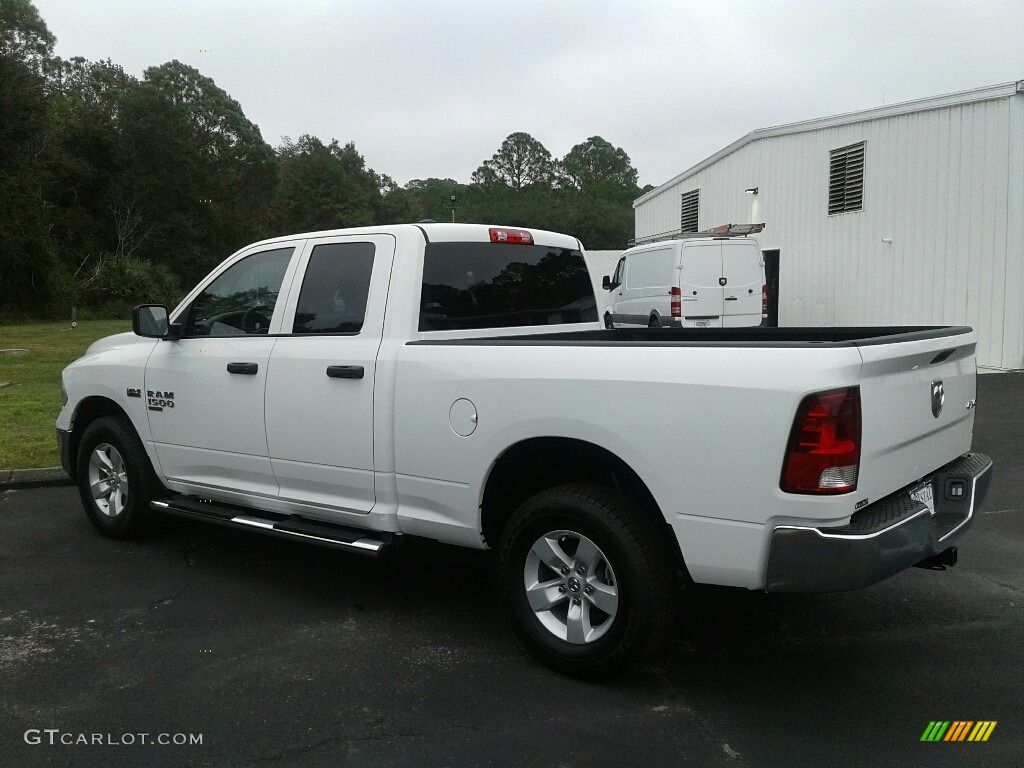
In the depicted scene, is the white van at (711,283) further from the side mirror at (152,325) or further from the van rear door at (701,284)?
the side mirror at (152,325)

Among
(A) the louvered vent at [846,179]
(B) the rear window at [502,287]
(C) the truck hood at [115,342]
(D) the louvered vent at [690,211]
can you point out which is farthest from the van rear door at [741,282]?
(C) the truck hood at [115,342]

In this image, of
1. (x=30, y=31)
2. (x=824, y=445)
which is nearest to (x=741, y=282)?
(x=824, y=445)

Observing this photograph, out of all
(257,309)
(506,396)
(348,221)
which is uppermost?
(348,221)

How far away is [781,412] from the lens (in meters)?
3.12

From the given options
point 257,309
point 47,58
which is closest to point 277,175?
point 47,58

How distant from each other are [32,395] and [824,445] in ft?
36.6

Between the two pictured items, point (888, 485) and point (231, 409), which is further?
point (231, 409)

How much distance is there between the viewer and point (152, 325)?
5320 mm

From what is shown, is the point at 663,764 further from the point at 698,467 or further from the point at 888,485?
the point at 888,485

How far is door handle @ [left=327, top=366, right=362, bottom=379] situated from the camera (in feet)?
14.3

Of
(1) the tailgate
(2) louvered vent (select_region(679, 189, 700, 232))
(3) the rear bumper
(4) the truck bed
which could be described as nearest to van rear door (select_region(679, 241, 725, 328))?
(2) louvered vent (select_region(679, 189, 700, 232))

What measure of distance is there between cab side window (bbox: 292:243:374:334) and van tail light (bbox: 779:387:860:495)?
2.29 m

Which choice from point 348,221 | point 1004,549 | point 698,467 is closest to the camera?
point 698,467

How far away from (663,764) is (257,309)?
328cm
